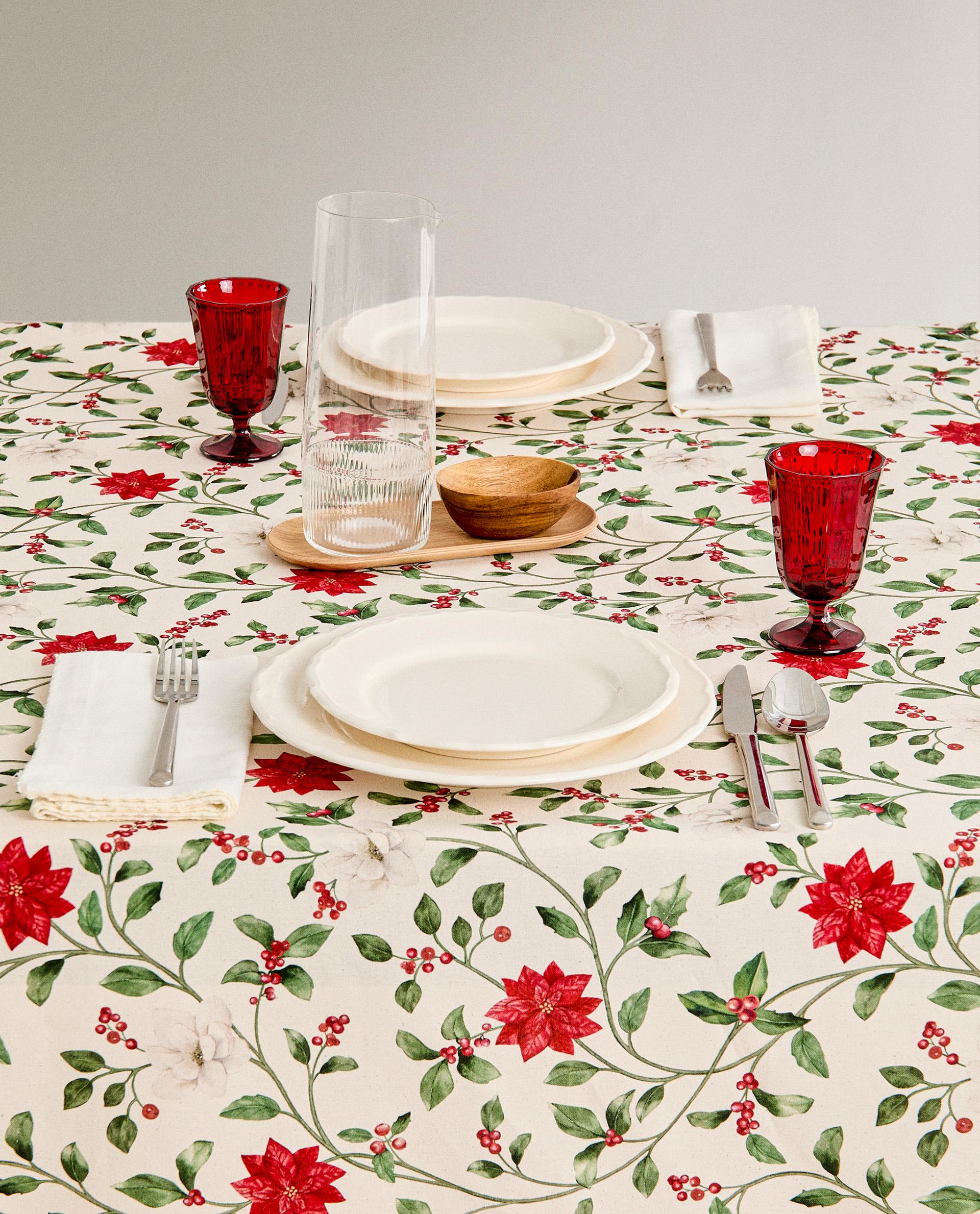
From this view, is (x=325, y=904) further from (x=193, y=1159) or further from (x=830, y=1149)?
(x=830, y=1149)

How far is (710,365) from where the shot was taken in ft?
4.85

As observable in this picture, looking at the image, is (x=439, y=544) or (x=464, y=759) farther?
(x=439, y=544)

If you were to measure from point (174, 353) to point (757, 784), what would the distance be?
1057 mm

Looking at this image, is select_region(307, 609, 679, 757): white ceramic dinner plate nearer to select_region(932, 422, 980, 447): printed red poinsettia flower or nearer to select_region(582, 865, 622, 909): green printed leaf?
select_region(582, 865, 622, 909): green printed leaf

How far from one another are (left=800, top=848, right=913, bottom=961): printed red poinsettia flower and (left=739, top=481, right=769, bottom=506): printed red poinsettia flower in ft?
1.73

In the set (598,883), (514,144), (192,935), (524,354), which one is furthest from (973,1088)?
(514,144)

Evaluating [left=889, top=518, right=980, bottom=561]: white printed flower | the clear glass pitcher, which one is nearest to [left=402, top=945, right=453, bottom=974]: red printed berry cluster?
the clear glass pitcher

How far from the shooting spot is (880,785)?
0.79 meters

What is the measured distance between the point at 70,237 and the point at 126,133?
338 mm

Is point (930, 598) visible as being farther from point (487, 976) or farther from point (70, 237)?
point (70, 237)

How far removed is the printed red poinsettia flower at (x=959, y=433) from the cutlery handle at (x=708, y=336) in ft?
0.82

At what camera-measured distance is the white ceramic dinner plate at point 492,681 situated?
781 mm

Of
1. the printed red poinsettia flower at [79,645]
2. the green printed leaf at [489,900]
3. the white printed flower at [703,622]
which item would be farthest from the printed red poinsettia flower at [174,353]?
the green printed leaf at [489,900]

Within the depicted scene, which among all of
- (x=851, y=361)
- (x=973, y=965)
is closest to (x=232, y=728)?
(x=973, y=965)
